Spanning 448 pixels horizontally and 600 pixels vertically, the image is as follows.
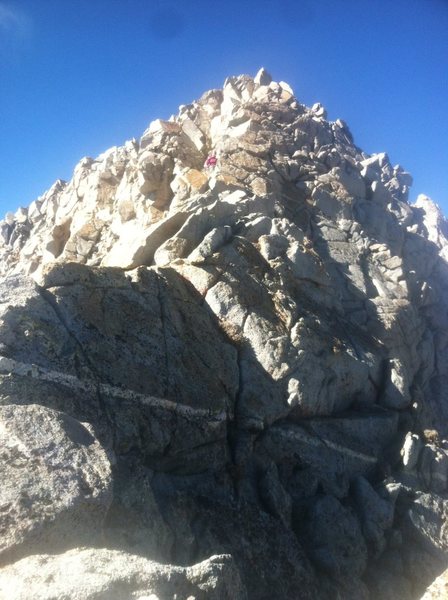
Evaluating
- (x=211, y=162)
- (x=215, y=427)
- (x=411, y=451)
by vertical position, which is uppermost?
(x=211, y=162)

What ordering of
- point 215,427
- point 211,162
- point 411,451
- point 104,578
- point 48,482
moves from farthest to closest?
1. point 211,162
2. point 411,451
3. point 215,427
4. point 48,482
5. point 104,578

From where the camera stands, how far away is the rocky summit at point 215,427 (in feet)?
38.2

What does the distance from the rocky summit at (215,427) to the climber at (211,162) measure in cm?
741

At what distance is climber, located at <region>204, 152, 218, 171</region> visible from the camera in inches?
1855

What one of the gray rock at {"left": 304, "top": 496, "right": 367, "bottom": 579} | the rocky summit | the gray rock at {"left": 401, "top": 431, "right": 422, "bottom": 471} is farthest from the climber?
the gray rock at {"left": 304, "top": 496, "right": 367, "bottom": 579}

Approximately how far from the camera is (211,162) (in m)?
47.8

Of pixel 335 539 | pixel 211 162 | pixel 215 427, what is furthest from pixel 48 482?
pixel 211 162

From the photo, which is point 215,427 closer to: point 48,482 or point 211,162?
point 48,482

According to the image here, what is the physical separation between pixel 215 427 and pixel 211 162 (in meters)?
33.8

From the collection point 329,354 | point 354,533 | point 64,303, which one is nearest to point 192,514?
point 354,533

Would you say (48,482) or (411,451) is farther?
(411,451)

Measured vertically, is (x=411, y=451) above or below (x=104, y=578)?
above

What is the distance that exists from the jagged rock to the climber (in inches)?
1607

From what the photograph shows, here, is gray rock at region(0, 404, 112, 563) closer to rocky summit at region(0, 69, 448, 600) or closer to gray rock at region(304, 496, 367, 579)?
rocky summit at region(0, 69, 448, 600)
